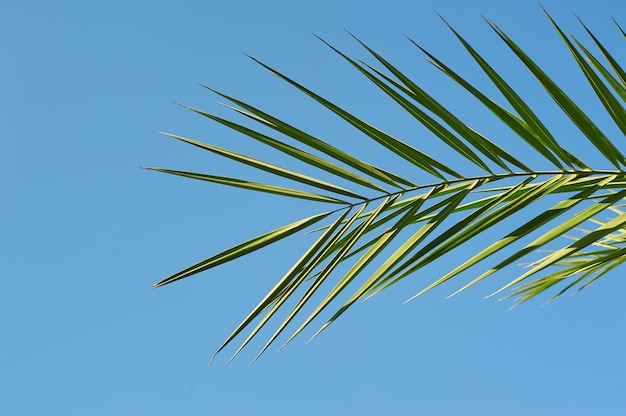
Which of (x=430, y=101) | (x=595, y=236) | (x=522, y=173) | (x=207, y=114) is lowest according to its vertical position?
(x=595, y=236)

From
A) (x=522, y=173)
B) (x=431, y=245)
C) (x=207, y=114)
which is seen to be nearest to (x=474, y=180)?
(x=522, y=173)

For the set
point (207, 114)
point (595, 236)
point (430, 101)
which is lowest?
point (595, 236)

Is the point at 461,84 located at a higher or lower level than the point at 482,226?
higher

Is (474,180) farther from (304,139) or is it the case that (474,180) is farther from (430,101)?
(304,139)

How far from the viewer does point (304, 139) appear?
36.7 inches

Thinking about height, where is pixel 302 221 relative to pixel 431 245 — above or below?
above

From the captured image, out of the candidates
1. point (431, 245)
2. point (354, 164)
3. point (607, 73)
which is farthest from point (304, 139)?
point (607, 73)

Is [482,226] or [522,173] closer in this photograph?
[482,226]

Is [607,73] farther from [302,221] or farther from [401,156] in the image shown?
[302,221]

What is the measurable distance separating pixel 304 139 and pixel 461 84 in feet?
0.74

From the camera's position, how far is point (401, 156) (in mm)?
977

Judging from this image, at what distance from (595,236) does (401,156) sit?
0.27 metres

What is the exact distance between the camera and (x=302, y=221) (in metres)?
0.97

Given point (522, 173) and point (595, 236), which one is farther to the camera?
point (522, 173)
